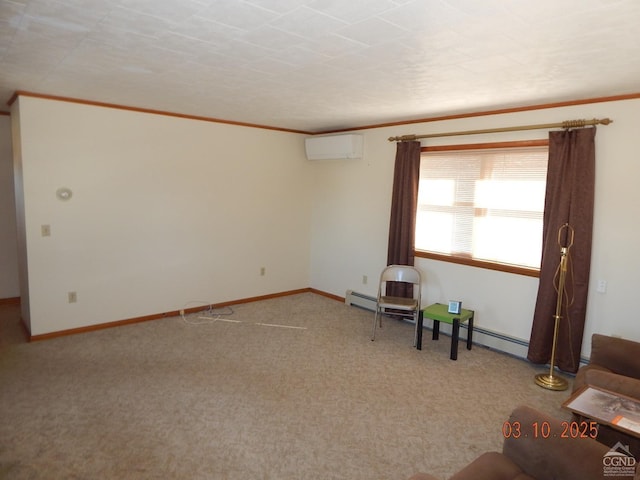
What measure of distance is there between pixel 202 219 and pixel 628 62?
4167mm

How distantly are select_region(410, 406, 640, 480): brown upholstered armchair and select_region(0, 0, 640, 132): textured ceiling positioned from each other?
5.81ft

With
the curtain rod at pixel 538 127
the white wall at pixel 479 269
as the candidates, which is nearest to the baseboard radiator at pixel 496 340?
the white wall at pixel 479 269

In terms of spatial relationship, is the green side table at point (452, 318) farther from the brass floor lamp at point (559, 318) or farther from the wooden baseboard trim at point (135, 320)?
the wooden baseboard trim at point (135, 320)

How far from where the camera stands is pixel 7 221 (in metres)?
4.94

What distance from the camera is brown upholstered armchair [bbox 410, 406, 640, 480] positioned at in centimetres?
157

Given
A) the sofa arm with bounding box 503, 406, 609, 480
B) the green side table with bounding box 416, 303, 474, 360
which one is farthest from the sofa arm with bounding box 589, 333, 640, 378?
the sofa arm with bounding box 503, 406, 609, 480

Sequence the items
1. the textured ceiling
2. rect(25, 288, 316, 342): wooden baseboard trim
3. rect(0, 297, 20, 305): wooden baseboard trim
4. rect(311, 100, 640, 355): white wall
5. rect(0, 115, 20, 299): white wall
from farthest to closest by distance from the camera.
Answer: rect(0, 297, 20, 305): wooden baseboard trim
rect(0, 115, 20, 299): white wall
rect(25, 288, 316, 342): wooden baseboard trim
rect(311, 100, 640, 355): white wall
the textured ceiling

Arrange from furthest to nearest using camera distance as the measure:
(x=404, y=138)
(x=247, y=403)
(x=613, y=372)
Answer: (x=404, y=138), (x=247, y=403), (x=613, y=372)

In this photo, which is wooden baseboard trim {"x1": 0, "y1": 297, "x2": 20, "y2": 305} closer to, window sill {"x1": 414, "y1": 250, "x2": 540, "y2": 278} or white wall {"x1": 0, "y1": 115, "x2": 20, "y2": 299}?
white wall {"x1": 0, "y1": 115, "x2": 20, "y2": 299}

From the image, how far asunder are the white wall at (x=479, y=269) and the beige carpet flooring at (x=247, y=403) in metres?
0.58

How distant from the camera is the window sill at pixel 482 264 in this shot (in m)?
3.78

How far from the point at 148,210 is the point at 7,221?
1.97 m

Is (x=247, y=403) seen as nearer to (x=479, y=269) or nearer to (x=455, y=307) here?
(x=455, y=307)

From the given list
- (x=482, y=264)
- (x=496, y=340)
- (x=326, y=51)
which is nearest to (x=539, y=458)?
Answer: (x=326, y=51)
